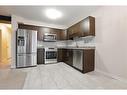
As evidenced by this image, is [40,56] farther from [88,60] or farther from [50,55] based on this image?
[88,60]

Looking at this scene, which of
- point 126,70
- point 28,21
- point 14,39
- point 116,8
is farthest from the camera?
point 28,21

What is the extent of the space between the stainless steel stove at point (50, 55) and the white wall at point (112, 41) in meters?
2.45

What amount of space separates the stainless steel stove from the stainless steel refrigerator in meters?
0.72

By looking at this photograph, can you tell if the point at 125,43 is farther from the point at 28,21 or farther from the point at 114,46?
the point at 28,21

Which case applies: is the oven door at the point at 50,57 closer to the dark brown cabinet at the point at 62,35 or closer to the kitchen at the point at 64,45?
the kitchen at the point at 64,45

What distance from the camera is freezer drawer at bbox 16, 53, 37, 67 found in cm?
436

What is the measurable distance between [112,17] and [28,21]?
12.9 feet

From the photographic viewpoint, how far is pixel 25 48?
4.47 meters

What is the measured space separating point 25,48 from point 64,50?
2.12 m

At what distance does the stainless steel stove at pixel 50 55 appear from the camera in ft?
17.3

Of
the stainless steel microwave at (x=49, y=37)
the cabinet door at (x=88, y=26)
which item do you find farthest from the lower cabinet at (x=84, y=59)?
the stainless steel microwave at (x=49, y=37)
